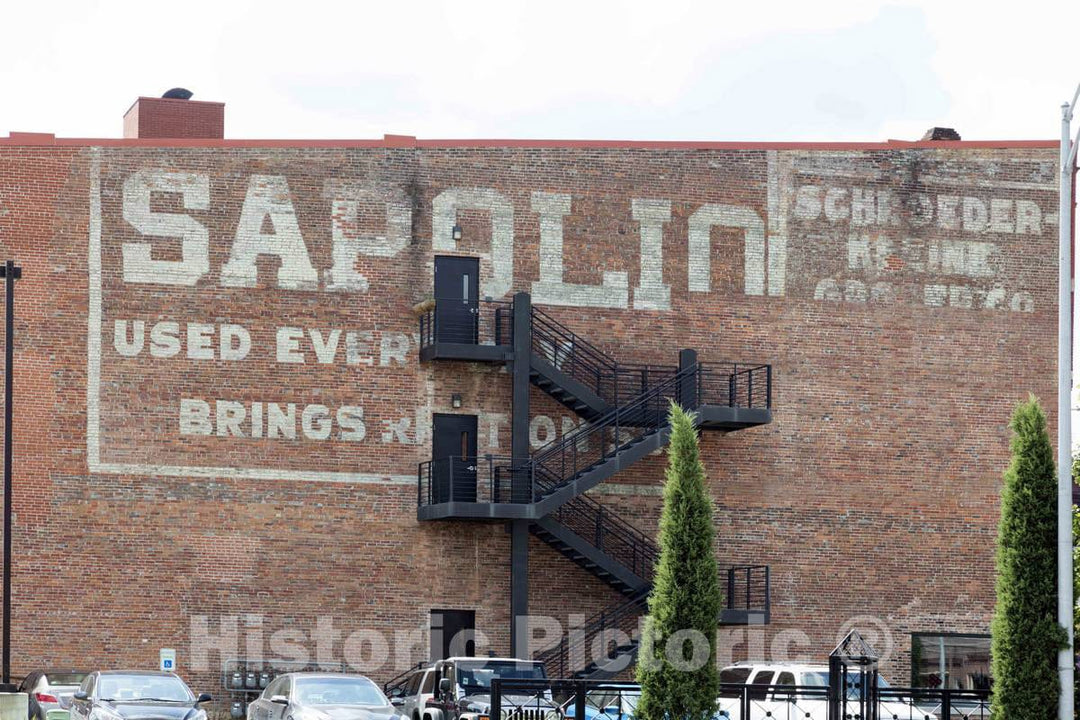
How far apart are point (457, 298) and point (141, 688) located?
43.5ft

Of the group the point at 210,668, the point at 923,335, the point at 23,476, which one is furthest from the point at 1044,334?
the point at 23,476

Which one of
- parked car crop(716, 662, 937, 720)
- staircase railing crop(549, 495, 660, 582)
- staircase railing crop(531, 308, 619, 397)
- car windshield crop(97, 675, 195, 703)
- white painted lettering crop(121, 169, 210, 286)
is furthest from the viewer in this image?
staircase railing crop(531, 308, 619, 397)

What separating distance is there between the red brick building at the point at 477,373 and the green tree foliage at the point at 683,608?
891cm

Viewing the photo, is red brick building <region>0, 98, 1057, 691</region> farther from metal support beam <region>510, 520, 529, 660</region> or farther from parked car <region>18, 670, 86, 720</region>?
parked car <region>18, 670, 86, 720</region>

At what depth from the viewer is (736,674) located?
112 feet

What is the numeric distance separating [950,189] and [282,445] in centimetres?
1608

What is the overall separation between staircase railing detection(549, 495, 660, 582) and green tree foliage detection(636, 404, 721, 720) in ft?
32.8

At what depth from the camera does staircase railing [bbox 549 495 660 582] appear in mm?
39094

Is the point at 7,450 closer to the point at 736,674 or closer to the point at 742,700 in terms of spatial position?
the point at 736,674

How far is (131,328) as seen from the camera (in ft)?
123

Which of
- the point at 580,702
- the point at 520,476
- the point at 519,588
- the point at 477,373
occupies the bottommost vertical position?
the point at 580,702

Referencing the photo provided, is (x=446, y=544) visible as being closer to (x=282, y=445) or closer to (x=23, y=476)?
(x=282, y=445)

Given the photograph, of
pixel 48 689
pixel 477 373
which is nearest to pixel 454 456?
pixel 477 373

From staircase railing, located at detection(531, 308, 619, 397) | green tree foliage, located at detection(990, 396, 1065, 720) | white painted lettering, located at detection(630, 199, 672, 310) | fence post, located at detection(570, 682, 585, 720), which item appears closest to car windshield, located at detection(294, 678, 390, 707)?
fence post, located at detection(570, 682, 585, 720)
